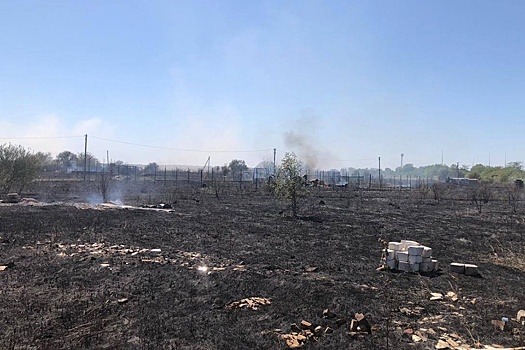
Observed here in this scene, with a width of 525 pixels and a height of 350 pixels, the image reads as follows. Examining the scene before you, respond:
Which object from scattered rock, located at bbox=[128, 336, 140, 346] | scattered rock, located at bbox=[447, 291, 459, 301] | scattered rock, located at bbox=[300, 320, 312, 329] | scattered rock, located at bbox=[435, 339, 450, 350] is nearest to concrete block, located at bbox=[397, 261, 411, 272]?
scattered rock, located at bbox=[447, 291, 459, 301]

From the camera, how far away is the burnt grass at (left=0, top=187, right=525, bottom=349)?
21.3ft

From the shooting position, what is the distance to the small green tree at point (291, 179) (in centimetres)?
2348

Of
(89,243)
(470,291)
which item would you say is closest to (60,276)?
(89,243)

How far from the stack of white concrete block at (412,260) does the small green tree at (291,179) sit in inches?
502

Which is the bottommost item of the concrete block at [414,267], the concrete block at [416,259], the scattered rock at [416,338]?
the scattered rock at [416,338]

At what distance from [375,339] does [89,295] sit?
5.28m

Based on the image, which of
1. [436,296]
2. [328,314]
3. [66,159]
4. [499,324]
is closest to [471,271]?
[436,296]

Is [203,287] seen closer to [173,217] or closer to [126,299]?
[126,299]

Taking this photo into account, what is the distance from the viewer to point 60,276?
9609 millimetres

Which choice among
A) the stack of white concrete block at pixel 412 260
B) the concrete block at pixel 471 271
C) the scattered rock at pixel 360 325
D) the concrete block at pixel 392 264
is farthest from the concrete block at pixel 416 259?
the scattered rock at pixel 360 325

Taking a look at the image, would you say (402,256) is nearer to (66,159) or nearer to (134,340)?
(134,340)

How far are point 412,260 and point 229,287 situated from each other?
15.0 feet

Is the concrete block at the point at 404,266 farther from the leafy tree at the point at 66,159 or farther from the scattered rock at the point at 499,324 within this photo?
the leafy tree at the point at 66,159

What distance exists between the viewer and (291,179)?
23.6 meters
